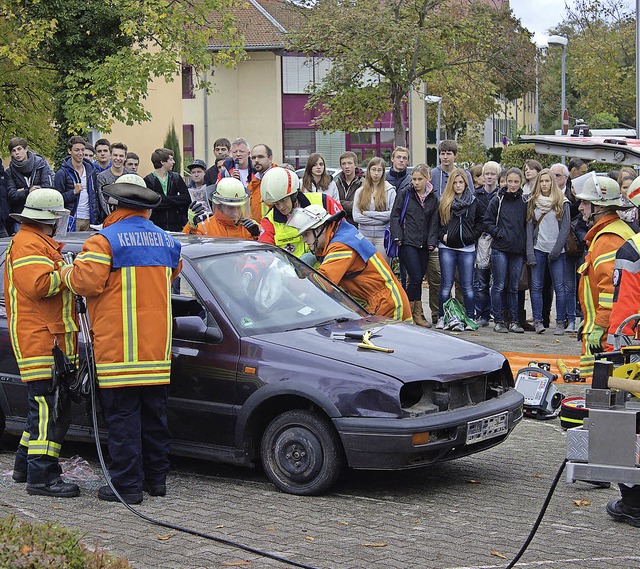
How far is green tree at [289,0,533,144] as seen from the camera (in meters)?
32.9

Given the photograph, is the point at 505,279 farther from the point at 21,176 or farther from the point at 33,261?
the point at 33,261

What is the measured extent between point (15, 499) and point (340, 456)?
2.08 m

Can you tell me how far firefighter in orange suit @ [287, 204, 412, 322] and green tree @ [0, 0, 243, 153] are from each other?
1497 cm

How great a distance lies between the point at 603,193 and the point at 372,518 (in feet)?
9.44

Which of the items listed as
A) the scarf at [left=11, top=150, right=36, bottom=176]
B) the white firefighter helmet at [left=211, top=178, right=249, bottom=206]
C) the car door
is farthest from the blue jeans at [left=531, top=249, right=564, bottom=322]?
the car door

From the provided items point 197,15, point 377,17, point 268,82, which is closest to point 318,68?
point 268,82

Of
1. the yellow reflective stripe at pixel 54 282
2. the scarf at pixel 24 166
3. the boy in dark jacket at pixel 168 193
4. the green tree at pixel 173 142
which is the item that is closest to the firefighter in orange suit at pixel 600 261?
the yellow reflective stripe at pixel 54 282

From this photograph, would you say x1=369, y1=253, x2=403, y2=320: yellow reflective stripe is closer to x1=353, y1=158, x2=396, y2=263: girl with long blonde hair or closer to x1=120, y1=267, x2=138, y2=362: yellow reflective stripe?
x1=120, y1=267, x2=138, y2=362: yellow reflective stripe

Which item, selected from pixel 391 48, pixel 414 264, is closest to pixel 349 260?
pixel 414 264

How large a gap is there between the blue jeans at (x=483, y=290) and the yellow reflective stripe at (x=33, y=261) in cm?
783

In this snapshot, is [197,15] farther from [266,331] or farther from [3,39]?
[266,331]

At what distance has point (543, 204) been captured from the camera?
13492 millimetres

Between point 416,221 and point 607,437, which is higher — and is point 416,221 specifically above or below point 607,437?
above

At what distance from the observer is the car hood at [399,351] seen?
697 cm
